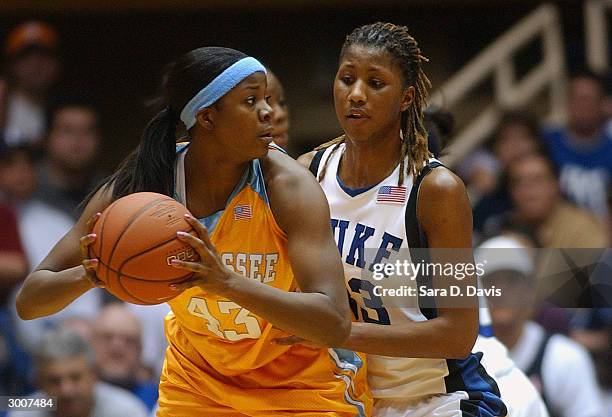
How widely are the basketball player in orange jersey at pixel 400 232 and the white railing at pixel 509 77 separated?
118 inches

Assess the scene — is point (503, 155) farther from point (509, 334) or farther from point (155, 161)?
point (155, 161)

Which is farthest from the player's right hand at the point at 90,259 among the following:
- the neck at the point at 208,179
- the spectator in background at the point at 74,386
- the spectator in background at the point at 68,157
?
the spectator in background at the point at 68,157

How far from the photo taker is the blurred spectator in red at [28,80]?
18.4 ft

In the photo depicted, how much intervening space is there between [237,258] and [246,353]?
0.86 feet

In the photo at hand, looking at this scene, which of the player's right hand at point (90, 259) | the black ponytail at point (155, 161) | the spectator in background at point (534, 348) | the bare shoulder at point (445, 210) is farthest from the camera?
the spectator in background at point (534, 348)

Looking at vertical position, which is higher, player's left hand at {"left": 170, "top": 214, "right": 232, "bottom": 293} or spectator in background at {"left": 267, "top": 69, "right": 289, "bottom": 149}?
spectator in background at {"left": 267, "top": 69, "right": 289, "bottom": 149}

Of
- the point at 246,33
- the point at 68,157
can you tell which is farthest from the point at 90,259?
the point at 246,33

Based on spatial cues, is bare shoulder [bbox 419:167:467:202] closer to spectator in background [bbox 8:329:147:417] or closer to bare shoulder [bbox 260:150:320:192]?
bare shoulder [bbox 260:150:320:192]

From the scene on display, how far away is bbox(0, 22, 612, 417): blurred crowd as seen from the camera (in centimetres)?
436

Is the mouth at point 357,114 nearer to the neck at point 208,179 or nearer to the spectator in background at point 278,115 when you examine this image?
the neck at point 208,179

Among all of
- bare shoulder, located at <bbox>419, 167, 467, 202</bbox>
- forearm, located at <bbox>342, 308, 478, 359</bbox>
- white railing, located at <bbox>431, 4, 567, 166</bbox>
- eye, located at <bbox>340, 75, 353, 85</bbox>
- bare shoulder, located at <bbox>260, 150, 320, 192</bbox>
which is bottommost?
forearm, located at <bbox>342, 308, 478, 359</bbox>

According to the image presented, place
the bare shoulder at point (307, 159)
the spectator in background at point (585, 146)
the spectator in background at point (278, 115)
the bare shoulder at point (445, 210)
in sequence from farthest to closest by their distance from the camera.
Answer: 1. the spectator in background at point (585, 146)
2. the spectator in background at point (278, 115)
3. the bare shoulder at point (307, 159)
4. the bare shoulder at point (445, 210)

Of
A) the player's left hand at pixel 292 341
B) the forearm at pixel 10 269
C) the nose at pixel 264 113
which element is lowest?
the forearm at pixel 10 269

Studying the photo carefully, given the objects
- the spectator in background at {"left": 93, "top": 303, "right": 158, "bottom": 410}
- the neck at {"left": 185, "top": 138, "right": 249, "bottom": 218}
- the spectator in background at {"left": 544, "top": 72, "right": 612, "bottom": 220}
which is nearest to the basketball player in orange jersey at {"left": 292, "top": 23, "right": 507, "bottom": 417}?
the neck at {"left": 185, "top": 138, "right": 249, "bottom": 218}
